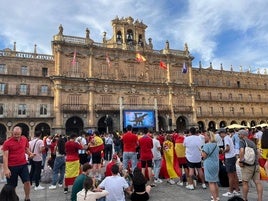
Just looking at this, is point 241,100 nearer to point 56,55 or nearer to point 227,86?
point 227,86

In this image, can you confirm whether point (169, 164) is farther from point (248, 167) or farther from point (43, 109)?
point (43, 109)

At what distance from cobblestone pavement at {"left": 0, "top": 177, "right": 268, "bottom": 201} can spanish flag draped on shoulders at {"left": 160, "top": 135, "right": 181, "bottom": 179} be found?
0.75 meters

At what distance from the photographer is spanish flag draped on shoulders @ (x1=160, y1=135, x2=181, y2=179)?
9539 millimetres

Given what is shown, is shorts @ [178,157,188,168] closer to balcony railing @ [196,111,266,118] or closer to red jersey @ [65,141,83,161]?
red jersey @ [65,141,83,161]

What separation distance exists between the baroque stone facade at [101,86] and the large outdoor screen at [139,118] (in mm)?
580

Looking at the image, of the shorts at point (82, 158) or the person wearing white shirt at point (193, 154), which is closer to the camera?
the person wearing white shirt at point (193, 154)

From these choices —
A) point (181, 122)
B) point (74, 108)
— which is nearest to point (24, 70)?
point (74, 108)

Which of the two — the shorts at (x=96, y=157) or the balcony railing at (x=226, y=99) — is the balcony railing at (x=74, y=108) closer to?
the balcony railing at (x=226, y=99)

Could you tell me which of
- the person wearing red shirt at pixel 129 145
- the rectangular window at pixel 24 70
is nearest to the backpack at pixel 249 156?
the person wearing red shirt at pixel 129 145

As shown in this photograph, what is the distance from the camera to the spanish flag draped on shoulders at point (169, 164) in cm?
954

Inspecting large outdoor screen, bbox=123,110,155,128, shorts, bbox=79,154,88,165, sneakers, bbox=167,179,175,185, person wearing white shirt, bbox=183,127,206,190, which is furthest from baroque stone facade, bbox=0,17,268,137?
person wearing white shirt, bbox=183,127,206,190

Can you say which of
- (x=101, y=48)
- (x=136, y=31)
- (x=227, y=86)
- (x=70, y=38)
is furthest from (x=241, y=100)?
(x=70, y=38)

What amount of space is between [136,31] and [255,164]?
36.3 meters

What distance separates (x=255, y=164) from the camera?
6.15m
